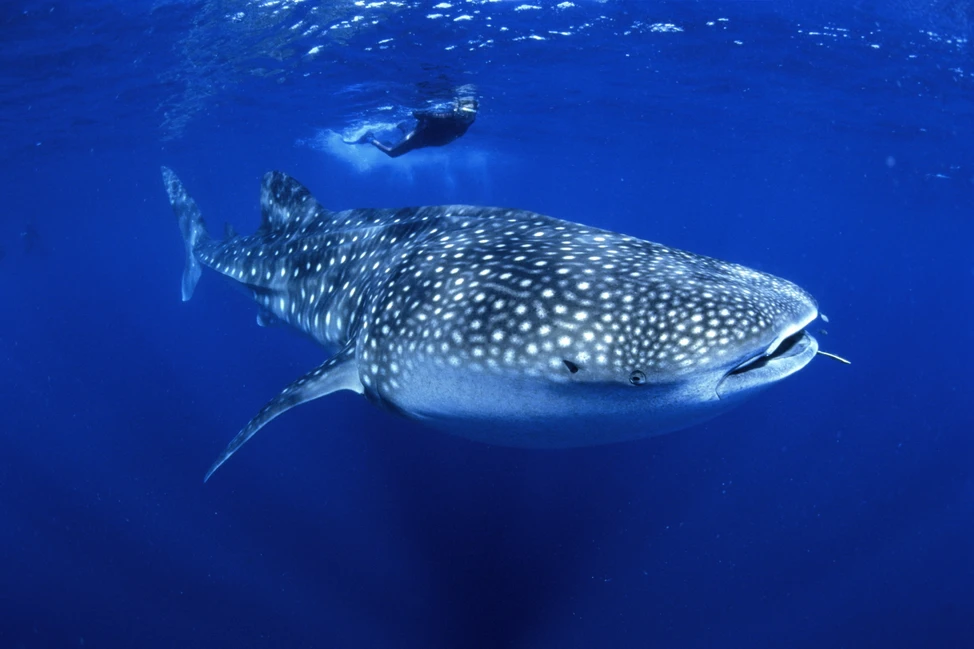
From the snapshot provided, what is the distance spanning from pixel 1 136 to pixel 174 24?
43.8 ft

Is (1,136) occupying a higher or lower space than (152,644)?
higher

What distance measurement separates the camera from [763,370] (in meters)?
2.95

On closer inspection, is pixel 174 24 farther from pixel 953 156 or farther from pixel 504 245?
pixel 953 156

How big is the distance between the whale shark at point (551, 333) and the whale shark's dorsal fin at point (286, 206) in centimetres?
229

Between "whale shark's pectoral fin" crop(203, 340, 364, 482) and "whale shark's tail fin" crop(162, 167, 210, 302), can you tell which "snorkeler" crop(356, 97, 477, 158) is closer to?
"whale shark's tail fin" crop(162, 167, 210, 302)

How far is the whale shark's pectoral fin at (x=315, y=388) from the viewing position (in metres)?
4.75

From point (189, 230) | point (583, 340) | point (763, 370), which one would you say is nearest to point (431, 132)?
point (189, 230)

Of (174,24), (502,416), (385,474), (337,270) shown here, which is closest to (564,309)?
(502,416)

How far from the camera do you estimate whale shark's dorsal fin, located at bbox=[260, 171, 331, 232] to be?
24.9 feet

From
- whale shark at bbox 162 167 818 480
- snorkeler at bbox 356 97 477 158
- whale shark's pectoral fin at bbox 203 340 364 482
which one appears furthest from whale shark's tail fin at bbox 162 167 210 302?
snorkeler at bbox 356 97 477 158

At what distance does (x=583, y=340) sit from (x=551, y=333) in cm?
20

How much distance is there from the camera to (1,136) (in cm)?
2225

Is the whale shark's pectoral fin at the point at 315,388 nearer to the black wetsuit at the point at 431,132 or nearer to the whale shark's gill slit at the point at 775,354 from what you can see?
the whale shark's gill slit at the point at 775,354

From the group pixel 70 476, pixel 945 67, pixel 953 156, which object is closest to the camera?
pixel 70 476
